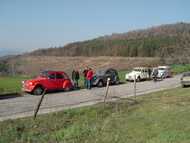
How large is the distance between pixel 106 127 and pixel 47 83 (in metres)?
15.6

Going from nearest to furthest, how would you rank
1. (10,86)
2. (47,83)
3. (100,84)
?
(47,83) → (100,84) → (10,86)

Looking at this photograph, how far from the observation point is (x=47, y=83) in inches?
1015

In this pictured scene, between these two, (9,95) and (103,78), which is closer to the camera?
(9,95)

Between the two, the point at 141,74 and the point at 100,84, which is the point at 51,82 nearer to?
the point at 100,84

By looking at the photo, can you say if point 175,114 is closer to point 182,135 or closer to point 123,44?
point 182,135

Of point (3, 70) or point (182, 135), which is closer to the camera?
point (182, 135)

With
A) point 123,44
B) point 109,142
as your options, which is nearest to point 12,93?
point 109,142

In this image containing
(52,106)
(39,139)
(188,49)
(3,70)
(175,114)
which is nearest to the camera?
(39,139)

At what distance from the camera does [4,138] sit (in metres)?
9.92

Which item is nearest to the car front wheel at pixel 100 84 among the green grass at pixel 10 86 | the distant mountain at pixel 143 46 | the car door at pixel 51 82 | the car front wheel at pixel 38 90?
the car door at pixel 51 82

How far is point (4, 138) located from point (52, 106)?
7.84 m

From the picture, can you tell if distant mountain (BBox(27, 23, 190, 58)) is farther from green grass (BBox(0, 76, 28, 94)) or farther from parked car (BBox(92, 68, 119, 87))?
green grass (BBox(0, 76, 28, 94))

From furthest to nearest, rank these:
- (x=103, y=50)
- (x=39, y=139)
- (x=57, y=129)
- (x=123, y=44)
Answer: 1. (x=103, y=50)
2. (x=123, y=44)
3. (x=57, y=129)
4. (x=39, y=139)

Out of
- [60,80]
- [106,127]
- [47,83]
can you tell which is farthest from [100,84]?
[106,127]
